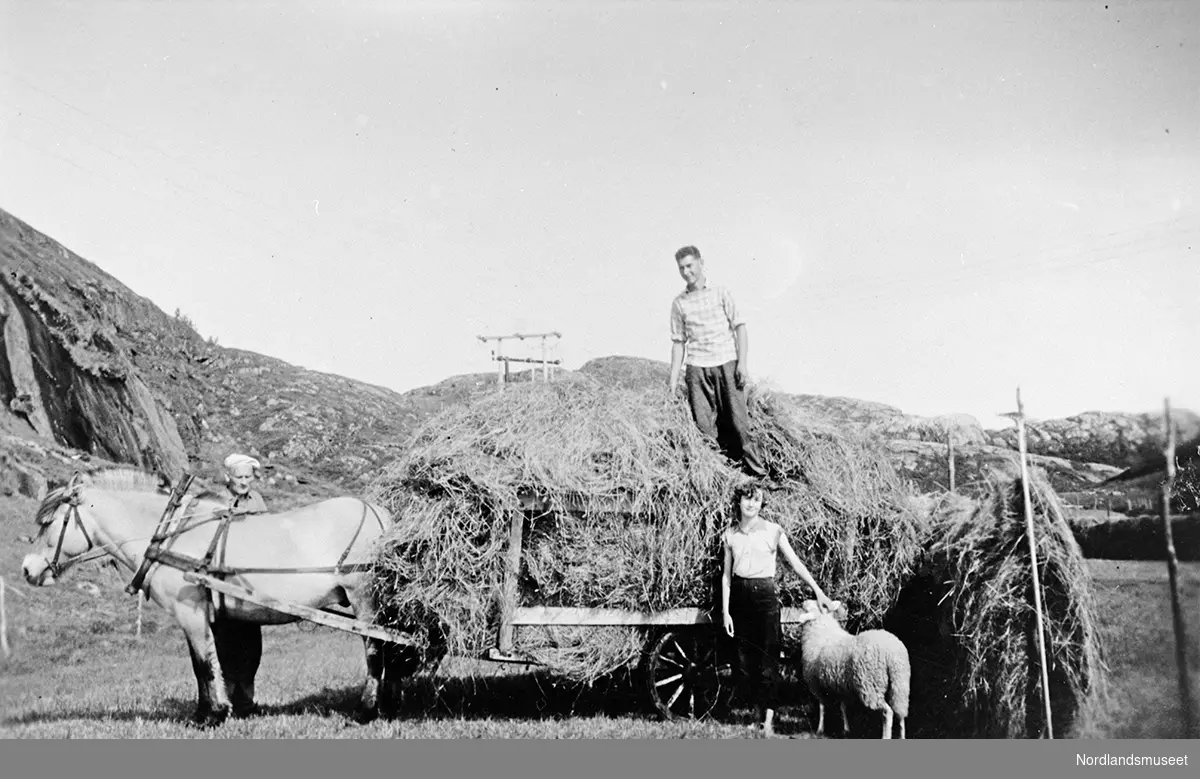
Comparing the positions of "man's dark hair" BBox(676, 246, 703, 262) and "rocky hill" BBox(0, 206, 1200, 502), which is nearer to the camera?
"man's dark hair" BBox(676, 246, 703, 262)

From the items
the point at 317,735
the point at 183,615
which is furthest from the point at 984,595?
the point at 183,615

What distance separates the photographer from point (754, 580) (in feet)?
20.2

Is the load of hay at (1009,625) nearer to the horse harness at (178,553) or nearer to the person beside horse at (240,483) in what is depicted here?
the horse harness at (178,553)

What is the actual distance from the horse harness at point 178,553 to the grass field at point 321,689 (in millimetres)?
1289

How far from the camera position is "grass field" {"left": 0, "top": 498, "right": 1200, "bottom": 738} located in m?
6.14

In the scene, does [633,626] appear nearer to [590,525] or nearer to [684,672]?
[684,672]

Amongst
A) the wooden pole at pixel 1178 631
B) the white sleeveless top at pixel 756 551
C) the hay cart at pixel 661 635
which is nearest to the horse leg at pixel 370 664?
the hay cart at pixel 661 635

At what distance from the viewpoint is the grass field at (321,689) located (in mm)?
6137

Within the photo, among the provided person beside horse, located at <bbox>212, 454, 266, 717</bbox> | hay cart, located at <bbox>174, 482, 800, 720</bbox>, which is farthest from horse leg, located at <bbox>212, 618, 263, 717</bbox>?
hay cart, located at <bbox>174, 482, 800, 720</bbox>

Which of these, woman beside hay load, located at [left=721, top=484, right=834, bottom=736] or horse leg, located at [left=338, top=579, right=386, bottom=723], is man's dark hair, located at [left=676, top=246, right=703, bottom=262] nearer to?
woman beside hay load, located at [left=721, top=484, right=834, bottom=736]

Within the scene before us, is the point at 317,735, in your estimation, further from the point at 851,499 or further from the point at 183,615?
the point at 851,499

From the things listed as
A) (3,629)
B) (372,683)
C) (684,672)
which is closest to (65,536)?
(3,629)

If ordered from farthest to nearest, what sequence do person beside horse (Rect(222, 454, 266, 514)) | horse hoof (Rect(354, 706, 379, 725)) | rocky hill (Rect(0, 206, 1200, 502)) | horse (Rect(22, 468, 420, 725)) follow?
rocky hill (Rect(0, 206, 1200, 502)), person beside horse (Rect(222, 454, 266, 514)), horse (Rect(22, 468, 420, 725)), horse hoof (Rect(354, 706, 379, 725))

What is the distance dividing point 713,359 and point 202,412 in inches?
904
